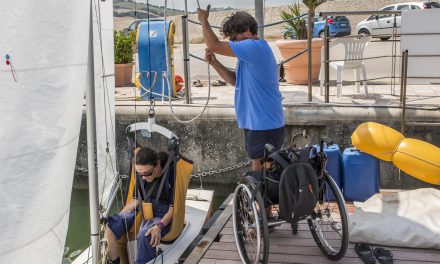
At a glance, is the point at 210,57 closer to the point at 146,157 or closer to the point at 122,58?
the point at 146,157

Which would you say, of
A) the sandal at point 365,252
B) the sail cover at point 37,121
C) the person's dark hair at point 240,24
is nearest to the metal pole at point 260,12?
the person's dark hair at point 240,24

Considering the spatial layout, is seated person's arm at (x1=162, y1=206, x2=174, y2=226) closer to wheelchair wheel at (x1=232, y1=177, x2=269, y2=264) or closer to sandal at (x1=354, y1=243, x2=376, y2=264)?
wheelchair wheel at (x1=232, y1=177, x2=269, y2=264)

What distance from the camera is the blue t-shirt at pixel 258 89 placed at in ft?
13.0

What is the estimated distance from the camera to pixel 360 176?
18.0 ft

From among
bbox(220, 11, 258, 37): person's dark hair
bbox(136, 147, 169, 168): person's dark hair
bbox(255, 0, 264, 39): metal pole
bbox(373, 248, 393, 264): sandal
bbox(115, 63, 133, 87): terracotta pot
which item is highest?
bbox(255, 0, 264, 39): metal pole

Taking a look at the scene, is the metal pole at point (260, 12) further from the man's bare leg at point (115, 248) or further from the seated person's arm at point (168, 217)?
the man's bare leg at point (115, 248)

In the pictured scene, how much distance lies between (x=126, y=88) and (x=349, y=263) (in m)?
6.57

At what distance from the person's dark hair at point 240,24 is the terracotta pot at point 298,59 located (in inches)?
189

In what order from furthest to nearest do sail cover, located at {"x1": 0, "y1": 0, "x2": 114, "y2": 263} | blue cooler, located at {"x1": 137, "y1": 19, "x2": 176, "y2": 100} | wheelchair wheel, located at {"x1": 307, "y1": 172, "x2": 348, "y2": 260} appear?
1. blue cooler, located at {"x1": 137, "y1": 19, "x2": 176, "y2": 100}
2. wheelchair wheel, located at {"x1": 307, "y1": 172, "x2": 348, "y2": 260}
3. sail cover, located at {"x1": 0, "y1": 0, "x2": 114, "y2": 263}

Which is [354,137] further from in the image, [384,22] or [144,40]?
[384,22]

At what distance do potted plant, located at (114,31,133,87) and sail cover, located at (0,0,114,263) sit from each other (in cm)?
742

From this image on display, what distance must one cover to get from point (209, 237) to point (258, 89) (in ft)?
4.34

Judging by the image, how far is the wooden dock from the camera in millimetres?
4035

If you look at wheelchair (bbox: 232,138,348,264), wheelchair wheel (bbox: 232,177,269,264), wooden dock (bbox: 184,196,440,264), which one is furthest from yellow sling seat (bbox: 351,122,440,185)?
wheelchair wheel (bbox: 232,177,269,264)
